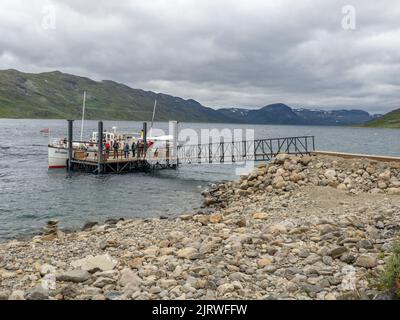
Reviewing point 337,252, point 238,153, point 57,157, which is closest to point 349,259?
point 337,252

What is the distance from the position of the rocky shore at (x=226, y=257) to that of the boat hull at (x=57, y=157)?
27.8 meters

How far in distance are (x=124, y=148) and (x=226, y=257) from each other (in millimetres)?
38698

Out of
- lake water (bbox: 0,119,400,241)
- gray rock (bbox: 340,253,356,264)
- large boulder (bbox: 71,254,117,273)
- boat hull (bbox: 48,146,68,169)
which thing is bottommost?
lake water (bbox: 0,119,400,241)

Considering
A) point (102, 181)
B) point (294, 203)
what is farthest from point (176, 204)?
point (102, 181)

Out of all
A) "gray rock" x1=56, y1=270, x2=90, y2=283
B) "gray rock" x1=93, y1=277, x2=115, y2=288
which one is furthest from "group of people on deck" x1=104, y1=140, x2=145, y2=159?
"gray rock" x1=93, y1=277, x2=115, y2=288

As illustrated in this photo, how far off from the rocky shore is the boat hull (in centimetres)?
2782

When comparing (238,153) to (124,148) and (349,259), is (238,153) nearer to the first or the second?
(124,148)

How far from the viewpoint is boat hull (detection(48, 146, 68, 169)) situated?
150ft

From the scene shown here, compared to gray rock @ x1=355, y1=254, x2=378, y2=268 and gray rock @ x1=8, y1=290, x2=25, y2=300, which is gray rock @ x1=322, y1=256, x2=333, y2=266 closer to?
gray rock @ x1=355, y1=254, x2=378, y2=268

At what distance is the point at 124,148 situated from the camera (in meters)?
47.5

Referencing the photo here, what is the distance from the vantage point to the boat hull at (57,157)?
45750 millimetres

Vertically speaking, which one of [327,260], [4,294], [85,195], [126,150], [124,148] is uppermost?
[124,148]
